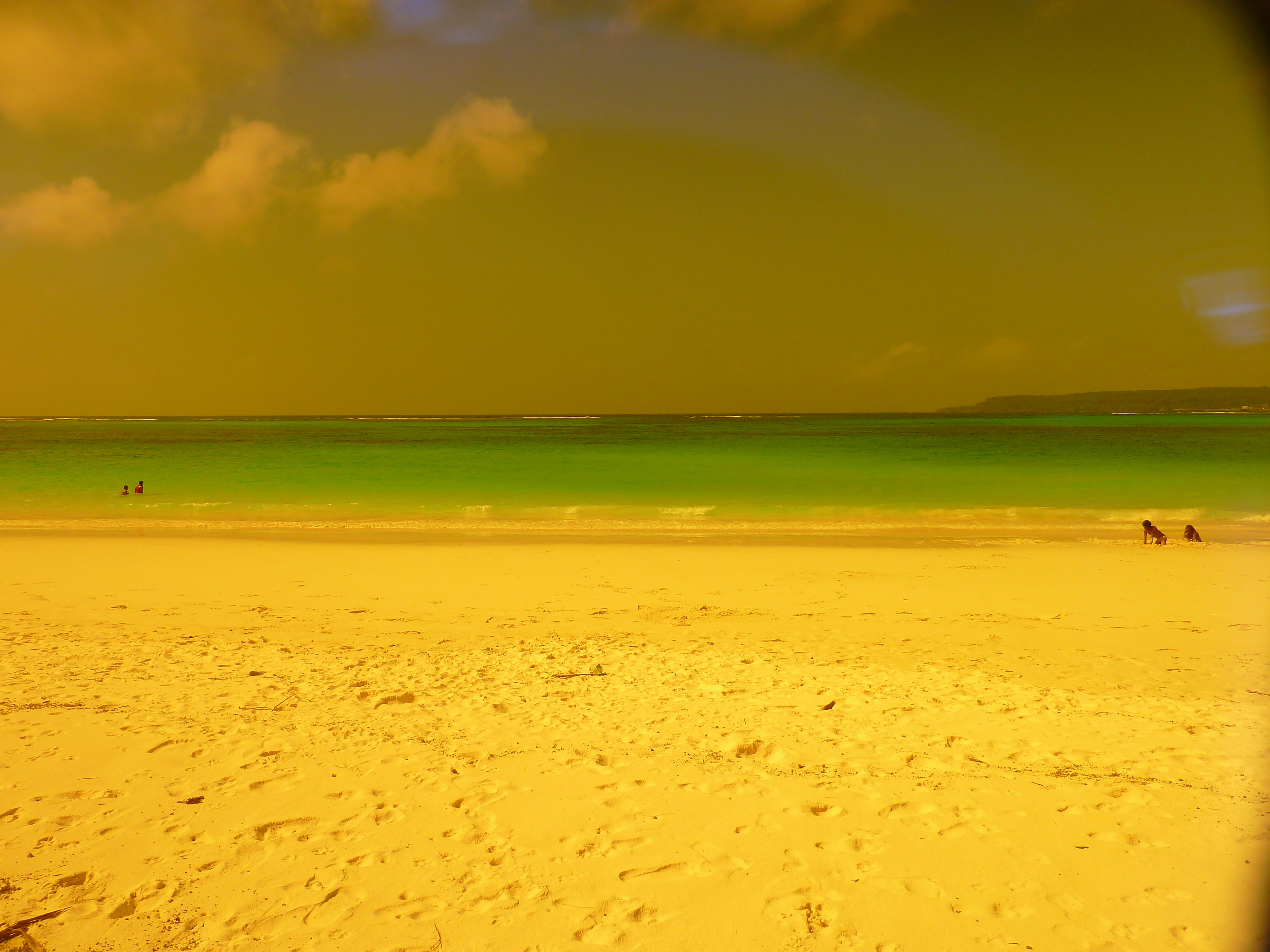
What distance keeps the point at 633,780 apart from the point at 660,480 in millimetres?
28997

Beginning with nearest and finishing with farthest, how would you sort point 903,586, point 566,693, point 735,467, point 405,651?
point 566,693 < point 405,651 < point 903,586 < point 735,467

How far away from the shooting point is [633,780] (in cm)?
452

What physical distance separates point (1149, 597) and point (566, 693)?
909 centimetres

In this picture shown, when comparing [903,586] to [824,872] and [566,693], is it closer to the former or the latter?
[566,693]

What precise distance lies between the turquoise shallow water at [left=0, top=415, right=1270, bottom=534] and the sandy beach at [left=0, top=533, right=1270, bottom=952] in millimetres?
12449

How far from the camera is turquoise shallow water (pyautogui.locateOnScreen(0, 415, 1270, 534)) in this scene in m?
21.5

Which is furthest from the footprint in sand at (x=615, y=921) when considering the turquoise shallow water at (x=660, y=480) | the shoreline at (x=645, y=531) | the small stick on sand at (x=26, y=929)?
the turquoise shallow water at (x=660, y=480)

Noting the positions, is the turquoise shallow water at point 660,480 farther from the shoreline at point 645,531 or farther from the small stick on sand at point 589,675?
the small stick on sand at point 589,675

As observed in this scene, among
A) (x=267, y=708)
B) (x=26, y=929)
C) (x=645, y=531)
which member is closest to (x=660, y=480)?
(x=645, y=531)

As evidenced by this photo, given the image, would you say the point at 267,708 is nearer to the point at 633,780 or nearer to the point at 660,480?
the point at 633,780

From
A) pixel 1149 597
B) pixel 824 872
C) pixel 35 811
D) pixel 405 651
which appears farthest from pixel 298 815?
pixel 1149 597

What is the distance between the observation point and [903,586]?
36.3 ft

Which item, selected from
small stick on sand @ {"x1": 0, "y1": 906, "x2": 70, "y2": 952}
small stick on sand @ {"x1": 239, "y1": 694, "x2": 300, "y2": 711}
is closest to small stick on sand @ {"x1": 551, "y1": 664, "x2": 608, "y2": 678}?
small stick on sand @ {"x1": 239, "y1": 694, "x2": 300, "y2": 711}

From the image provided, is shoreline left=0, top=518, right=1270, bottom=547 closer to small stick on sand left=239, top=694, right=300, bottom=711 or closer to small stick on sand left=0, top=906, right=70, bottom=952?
small stick on sand left=239, top=694, right=300, bottom=711
